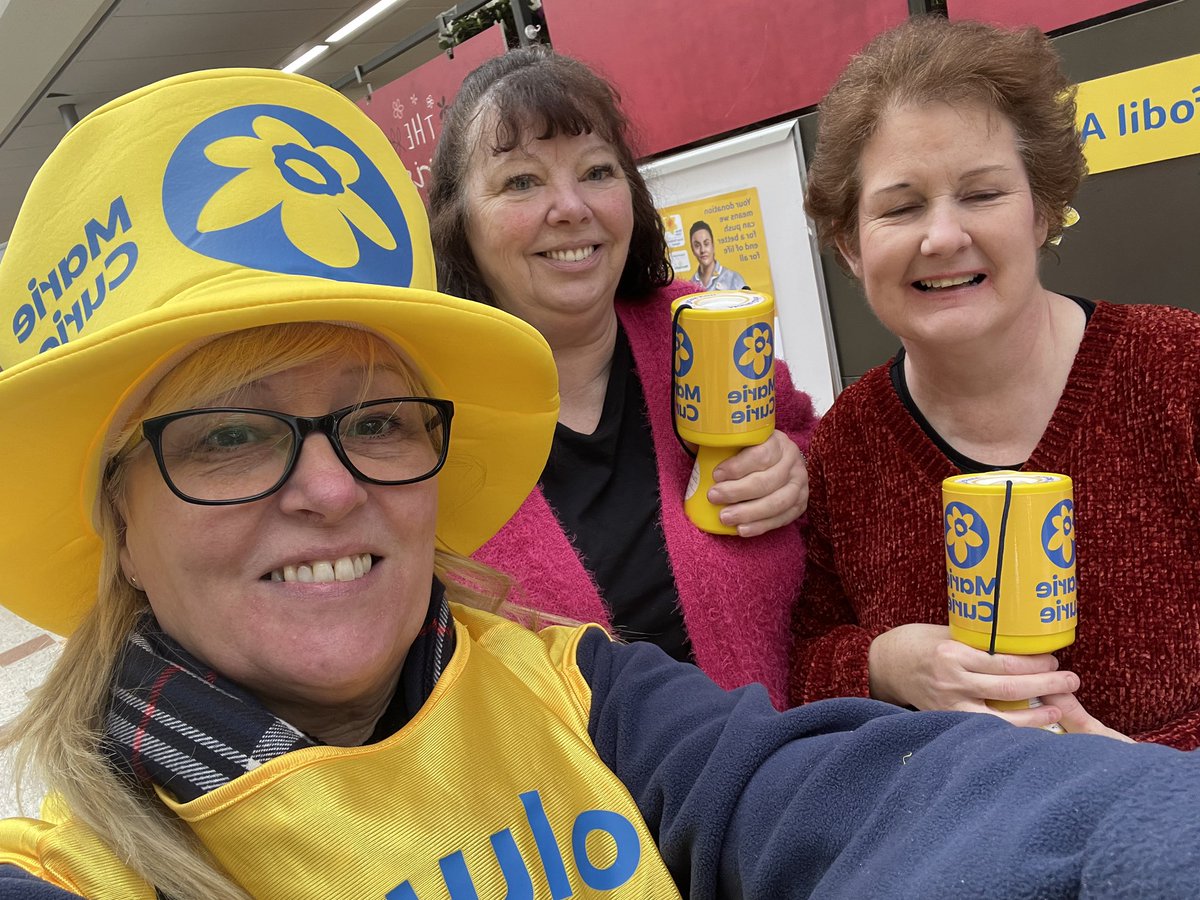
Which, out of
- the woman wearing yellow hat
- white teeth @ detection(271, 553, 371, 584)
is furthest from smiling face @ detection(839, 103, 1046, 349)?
white teeth @ detection(271, 553, 371, 584)

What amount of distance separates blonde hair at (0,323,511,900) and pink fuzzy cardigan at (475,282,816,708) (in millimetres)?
449

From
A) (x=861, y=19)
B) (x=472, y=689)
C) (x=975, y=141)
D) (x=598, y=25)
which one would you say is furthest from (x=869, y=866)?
(x=598, y=25)

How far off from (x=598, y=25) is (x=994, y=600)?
2174mm

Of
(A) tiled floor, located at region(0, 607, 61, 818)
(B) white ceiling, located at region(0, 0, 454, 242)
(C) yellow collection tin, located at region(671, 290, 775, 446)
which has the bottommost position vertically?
(A) tiled floor, located at region(0, 607, 61, 818)

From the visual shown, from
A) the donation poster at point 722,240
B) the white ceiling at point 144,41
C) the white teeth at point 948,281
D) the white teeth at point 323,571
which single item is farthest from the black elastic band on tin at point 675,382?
the white ceiling at point 144,41

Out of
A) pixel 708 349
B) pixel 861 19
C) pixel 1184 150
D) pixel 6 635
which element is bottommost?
pixel 6 635

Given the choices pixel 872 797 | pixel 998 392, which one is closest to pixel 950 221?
pixel 998 392

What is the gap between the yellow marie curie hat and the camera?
68 centimetres

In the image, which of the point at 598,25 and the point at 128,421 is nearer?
the point at 128,421

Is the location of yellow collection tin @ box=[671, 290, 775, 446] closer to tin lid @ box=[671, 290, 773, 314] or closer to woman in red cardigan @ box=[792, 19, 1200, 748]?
tin lid @ box=[671, 290, 773, 314]

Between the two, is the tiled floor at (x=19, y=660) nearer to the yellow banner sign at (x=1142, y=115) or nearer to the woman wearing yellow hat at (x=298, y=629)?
the woman wearing yellow hat at (x=298, y=629)

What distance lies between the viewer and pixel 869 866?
61 cm

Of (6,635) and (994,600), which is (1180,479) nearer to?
(994,600)

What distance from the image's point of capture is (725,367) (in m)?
1.16
